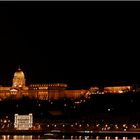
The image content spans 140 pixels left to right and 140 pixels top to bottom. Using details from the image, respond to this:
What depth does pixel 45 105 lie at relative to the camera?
158ft

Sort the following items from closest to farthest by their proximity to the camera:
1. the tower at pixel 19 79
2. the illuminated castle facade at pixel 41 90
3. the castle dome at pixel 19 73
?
the illuminated castle facade at pixel 41 90, the castle dome at pixel 19 73, the tower at pixel 19 79

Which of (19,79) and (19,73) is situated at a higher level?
(19,73)

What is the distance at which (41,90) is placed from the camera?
66.2 metres

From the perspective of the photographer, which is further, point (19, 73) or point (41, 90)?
point (19, 73)

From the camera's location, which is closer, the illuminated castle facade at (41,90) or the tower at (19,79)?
the illuminated castle facade at (41,90)

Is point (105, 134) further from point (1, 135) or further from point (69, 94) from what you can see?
point (69, 94)

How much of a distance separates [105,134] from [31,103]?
2039 cm

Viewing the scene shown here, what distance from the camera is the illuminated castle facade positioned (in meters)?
62.3

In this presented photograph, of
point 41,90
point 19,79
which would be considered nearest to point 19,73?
point 19,79

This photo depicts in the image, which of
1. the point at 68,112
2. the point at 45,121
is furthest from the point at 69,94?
the point at 45,121

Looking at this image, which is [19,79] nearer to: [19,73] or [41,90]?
[19,73]

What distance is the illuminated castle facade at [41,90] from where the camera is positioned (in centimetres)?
6228

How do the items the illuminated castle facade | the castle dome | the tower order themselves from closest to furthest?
1. the illuminated castle facade
2. the castle dome
3. the tower

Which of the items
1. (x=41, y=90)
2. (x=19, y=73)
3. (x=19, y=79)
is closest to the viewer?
(x=41, y=90)
